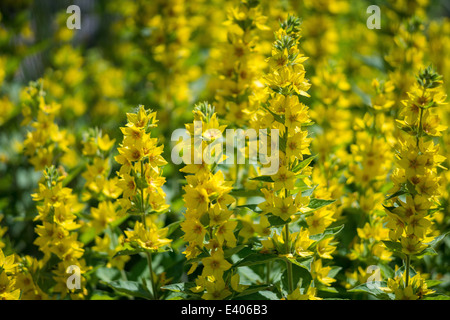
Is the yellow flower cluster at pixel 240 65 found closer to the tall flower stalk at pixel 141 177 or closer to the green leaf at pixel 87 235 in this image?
the tall flower stalk at pixel 141 177

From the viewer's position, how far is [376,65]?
10.5 feet

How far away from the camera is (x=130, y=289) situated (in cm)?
184

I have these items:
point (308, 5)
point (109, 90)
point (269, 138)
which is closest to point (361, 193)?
point (269, 138)

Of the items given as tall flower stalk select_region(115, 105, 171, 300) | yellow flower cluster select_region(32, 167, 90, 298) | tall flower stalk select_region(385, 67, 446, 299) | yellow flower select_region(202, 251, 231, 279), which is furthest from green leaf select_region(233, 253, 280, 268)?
yellow flower cluster select_region(32, 167, 90, 298)

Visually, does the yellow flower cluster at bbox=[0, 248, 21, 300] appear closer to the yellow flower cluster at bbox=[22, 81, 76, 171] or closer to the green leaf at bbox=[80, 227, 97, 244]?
the green leaf at bbox=[80, 227, 97, 244]

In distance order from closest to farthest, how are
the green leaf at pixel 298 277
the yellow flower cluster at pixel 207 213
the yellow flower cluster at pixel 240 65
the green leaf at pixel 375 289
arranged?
the yellow flower cluster at pixel 207 213
the green leaf at pixel 375 289
the green leaf at pixel 298 277
the yellow flower cluster at pixel 240 65

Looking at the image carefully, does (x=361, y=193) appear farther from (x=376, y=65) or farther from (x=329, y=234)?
(x=376, y=65)

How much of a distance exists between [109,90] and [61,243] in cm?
249

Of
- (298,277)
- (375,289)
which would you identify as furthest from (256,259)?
(375,289)

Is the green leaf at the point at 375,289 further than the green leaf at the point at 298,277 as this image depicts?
No

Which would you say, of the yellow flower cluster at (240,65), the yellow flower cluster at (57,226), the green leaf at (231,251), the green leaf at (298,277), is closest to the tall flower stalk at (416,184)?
the green leaf at (298,277)

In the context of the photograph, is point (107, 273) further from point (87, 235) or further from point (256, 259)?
point (256, 259)

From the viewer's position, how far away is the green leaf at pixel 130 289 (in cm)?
181

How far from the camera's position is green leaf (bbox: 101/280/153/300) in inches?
71.4
